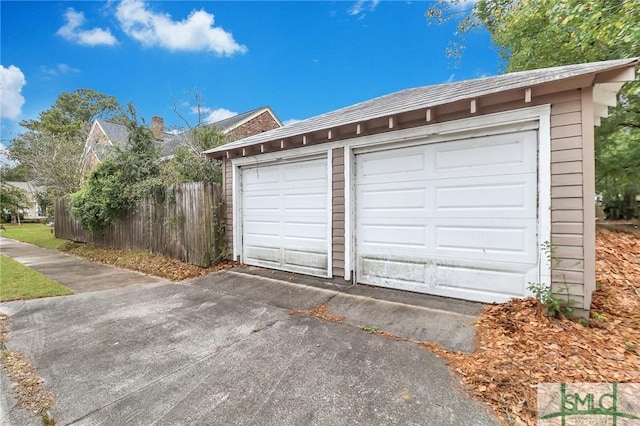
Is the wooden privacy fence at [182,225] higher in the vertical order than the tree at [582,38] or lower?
lower

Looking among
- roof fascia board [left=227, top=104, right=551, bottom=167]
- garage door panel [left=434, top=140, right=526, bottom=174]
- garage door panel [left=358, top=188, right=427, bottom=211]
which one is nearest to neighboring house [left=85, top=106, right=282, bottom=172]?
roof fascia board [left=227, top=104, right=551, bottom=167]

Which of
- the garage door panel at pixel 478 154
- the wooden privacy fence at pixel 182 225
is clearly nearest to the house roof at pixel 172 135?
the wooden privacy fence at pixel 182 225

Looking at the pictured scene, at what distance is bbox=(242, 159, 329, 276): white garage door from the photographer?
5.40 metres

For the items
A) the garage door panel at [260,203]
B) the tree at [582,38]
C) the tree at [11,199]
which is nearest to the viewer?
the tree at [582,38]

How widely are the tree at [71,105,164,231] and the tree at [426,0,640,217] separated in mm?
9198

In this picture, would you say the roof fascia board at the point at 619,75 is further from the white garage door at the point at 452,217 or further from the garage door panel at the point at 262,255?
the garage door panel at the point at 262,255

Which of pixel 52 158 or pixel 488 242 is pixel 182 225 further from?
pixel 52 158

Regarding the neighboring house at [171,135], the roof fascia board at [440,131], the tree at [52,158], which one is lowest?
the roof fascia board at [440,131]

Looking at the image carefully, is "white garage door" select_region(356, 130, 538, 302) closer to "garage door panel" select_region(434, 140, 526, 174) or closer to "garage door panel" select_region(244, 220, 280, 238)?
"garage door panel" select_region(434, 140, 526, 174)

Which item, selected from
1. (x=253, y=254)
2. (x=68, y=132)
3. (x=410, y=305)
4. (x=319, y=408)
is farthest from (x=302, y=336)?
(x=68, y=132)

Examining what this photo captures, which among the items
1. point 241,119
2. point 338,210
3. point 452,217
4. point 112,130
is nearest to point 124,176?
point 338,210

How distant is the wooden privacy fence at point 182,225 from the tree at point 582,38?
303 inches

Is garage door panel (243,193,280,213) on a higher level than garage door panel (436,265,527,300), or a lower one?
higher

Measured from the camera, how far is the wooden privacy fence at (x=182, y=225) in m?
6.61
